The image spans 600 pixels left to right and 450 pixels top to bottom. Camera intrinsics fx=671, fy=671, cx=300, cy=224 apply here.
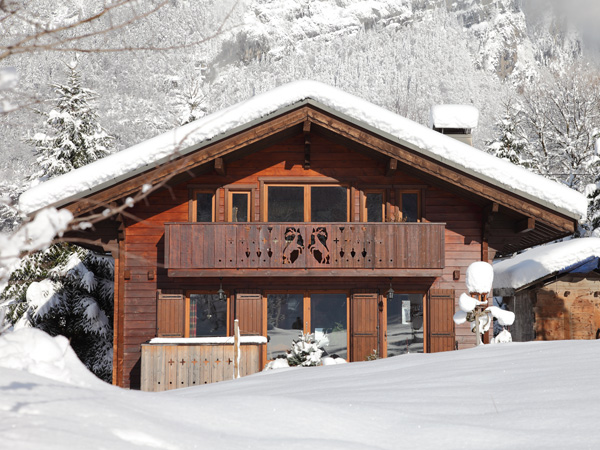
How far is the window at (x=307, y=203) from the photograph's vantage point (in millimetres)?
15406

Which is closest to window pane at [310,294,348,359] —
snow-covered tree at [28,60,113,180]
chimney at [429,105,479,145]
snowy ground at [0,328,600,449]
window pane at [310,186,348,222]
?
window pane at [310,186,348,222]

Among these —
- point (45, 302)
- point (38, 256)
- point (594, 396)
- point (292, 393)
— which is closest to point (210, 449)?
point (292, 393)

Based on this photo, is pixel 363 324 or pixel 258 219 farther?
pixel 258 219

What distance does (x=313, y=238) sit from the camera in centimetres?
1460

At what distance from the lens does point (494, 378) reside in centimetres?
507

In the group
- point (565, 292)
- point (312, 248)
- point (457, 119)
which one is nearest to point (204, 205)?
point (312, 248)

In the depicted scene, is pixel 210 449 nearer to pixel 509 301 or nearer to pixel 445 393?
pixel 445 393

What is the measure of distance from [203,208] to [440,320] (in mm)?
5899

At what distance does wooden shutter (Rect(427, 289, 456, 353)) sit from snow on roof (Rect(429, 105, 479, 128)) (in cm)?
485

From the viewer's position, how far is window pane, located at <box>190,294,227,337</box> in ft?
49.3

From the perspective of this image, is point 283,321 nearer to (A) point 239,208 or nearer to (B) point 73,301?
(A) point 239,208

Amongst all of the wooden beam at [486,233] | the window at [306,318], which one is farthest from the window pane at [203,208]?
the wooden beam at [486,233]

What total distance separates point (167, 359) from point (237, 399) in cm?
942

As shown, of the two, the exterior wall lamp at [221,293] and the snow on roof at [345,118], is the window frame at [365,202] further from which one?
the exterior wall lamp at [221,293]
